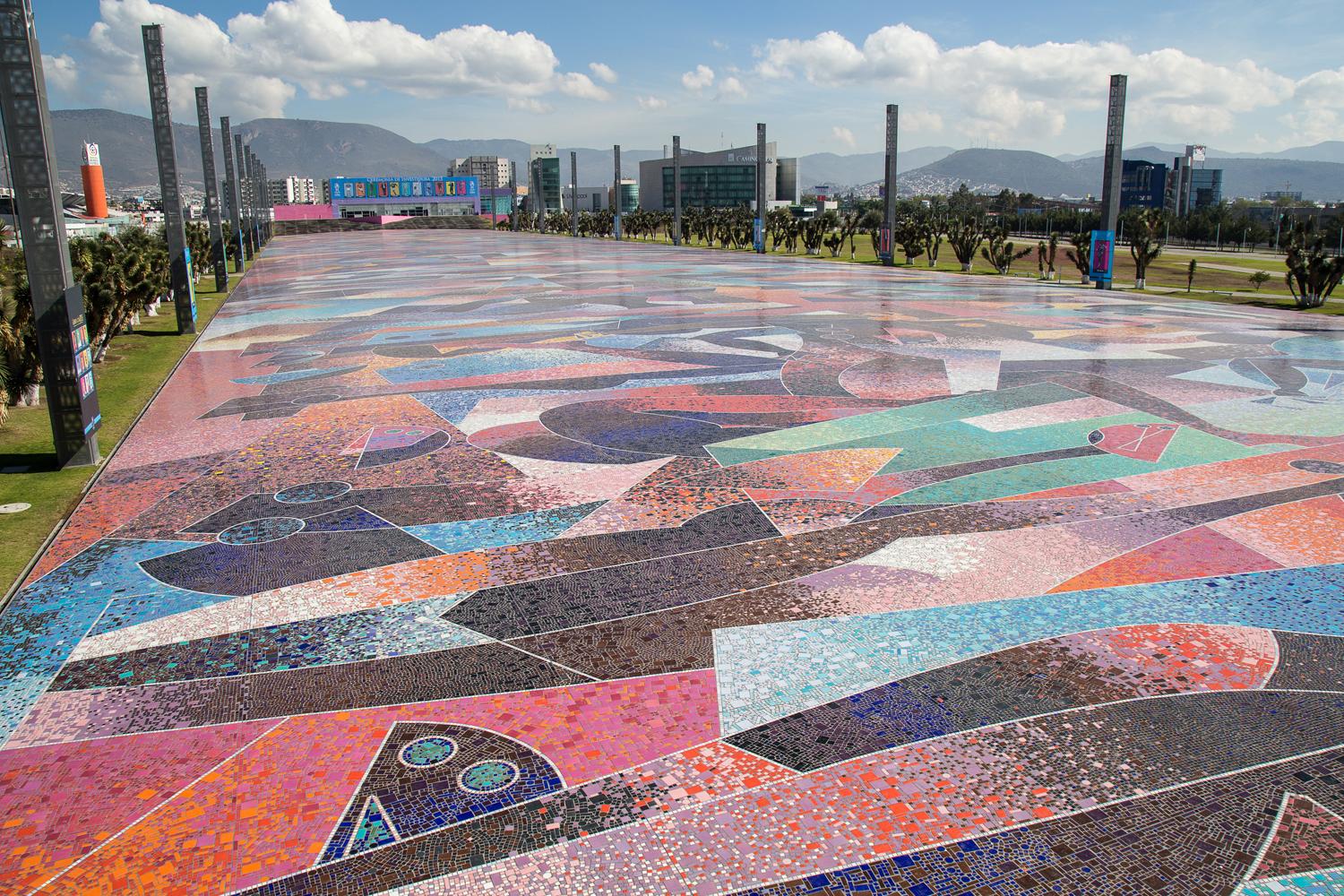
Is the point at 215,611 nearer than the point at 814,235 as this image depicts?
Yes

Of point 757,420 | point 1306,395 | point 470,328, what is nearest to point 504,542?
point 757,420

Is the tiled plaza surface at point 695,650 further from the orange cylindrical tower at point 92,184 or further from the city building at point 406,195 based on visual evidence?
the city building at point 406,195

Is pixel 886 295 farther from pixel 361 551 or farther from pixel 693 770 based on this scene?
pixel 693 770

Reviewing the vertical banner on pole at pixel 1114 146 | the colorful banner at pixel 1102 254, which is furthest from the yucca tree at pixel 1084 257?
the vertical banner on pole at pixel 1114 146

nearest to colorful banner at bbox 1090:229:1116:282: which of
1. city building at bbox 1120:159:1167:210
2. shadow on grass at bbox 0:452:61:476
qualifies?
shadow on grass at bbox 0:452:61:476

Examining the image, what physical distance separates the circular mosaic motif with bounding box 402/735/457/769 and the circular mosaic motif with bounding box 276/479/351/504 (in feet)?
15.2

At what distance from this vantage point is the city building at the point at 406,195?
430 feet

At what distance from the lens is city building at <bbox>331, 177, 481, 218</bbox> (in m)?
131

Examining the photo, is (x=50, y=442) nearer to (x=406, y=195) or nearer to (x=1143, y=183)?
(x=406, y=195)

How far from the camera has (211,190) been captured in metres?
30.6

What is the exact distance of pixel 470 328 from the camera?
21.0 m

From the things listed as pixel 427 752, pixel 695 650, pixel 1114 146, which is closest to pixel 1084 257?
pixel 1114 146

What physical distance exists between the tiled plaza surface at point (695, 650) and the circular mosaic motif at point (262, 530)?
7cm

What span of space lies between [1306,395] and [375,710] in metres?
13.2
